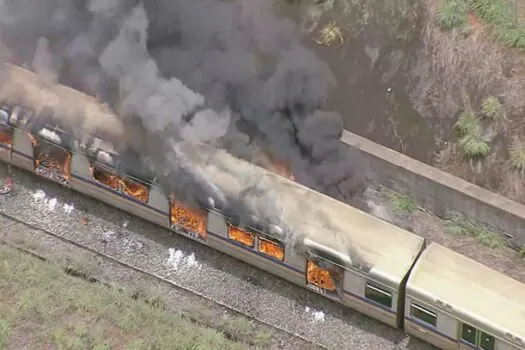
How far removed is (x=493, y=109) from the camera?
56.5 feet

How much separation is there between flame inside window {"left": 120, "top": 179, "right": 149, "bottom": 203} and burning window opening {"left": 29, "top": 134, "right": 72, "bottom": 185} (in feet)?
3.92

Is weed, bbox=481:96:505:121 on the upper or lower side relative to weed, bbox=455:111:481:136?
upper

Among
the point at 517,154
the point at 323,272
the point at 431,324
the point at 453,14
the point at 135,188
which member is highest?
the point at 453,14

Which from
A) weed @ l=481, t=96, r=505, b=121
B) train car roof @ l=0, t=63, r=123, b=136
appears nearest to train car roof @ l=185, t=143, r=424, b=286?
train car roof @ l=0, t=63, r=123, b=136

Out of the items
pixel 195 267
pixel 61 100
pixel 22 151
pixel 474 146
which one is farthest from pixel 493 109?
pixel 22 151

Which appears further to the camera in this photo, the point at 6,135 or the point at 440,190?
the point at 6,135

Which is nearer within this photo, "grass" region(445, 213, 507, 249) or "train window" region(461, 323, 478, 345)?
"train window" region(461, 323, 478, 345)

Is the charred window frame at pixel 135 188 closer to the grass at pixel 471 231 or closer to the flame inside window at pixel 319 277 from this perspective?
the flame inside window at pixel 319 277

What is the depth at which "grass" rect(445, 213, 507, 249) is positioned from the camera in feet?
55.1

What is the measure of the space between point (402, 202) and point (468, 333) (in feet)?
11.8

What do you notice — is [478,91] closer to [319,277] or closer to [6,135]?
[319,277]

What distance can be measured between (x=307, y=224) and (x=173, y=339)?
9.72 feet

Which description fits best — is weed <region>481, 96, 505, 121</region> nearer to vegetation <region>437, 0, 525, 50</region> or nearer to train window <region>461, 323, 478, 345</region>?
vegetation <region>437, 0, 525, 50</region>

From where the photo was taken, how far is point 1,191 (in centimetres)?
1766
